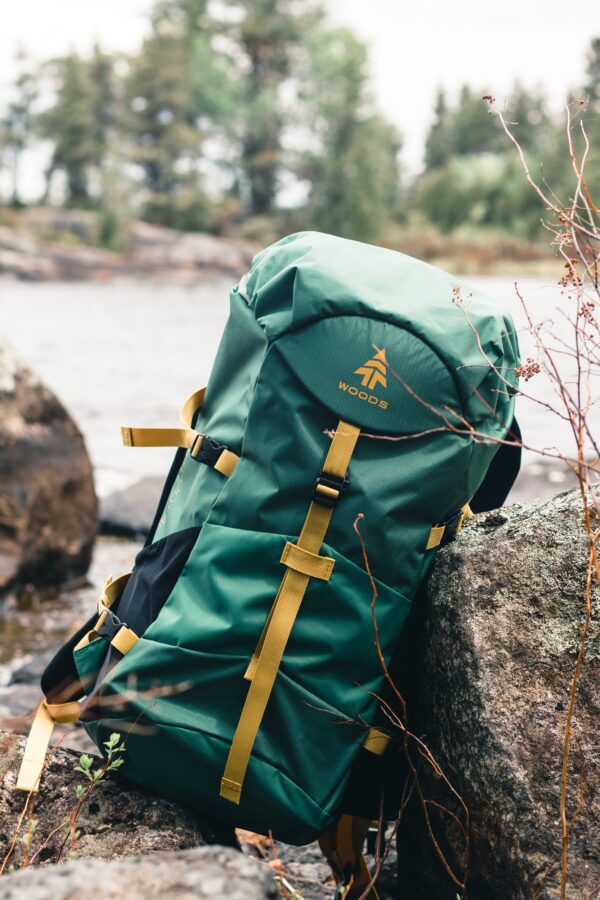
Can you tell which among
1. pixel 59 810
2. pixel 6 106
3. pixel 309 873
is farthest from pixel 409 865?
pixel 6 106

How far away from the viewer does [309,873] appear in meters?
2.31

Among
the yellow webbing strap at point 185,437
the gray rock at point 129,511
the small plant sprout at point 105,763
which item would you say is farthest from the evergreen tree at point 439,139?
the small plant sprout at point 105,763

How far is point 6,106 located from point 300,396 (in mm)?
44881

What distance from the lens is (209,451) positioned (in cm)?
197

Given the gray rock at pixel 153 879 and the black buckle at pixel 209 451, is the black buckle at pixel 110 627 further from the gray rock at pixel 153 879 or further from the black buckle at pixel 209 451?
the gray rock at pixel 153 879

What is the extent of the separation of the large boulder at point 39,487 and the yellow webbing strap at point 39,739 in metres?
2.32

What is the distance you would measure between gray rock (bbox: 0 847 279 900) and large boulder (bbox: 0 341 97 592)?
11.0 ft

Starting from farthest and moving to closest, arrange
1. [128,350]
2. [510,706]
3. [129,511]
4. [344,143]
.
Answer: [344,143]
[128,350]
[129,511]
[510,706]

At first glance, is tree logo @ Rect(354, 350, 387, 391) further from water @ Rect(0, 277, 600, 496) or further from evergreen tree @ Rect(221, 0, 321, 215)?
evergreen tree @ Rect(221, 0, 321, 215)

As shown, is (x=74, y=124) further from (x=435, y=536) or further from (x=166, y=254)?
(x=435, y=536)

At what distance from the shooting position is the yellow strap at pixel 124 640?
193cm

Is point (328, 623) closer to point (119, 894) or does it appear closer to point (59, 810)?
point (59, 810)

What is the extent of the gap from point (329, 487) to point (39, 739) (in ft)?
2.83

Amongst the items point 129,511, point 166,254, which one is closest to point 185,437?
point 129,511
